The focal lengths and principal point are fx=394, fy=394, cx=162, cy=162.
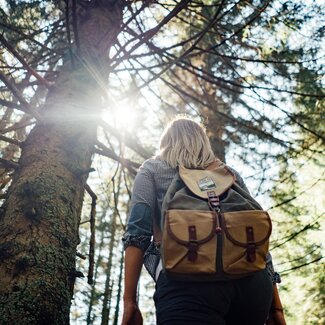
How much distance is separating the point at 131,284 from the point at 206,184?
495mm

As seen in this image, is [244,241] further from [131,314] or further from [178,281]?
[131,314]

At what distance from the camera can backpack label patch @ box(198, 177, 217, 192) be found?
62.5 inches

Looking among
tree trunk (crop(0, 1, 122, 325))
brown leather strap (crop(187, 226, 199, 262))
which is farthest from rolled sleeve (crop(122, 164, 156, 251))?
tree trunk (crop(0, 1, 122, 325))

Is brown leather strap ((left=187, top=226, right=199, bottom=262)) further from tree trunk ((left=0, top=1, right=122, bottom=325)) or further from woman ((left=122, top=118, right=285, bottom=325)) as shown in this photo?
tree trunk ((left=0, top=1, right=122, bottom=325))

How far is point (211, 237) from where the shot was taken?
4.57 ft

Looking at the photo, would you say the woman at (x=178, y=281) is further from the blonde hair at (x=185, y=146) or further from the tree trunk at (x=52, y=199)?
the tree trunk at (x=52, y=199)

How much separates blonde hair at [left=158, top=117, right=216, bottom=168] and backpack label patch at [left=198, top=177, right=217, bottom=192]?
16 cm

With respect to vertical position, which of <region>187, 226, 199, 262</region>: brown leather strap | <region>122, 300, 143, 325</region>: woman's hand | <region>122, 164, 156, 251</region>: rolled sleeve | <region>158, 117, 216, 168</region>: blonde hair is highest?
<region>158, 117, 216, 168</region>: blonde hair

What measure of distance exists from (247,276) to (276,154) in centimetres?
415

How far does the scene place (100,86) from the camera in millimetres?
2916

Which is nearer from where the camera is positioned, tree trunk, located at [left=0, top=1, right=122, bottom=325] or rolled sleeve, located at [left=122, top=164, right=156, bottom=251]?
rolled sleeve, located at [left=122, top=164, right=156, bottom=251]

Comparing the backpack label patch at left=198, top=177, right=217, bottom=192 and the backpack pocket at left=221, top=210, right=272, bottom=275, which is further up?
the backpack label patch at left=198, top=177, right=217, bottom=192

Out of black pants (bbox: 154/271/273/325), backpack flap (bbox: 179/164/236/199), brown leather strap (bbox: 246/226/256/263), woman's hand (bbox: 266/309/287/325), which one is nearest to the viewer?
black pants (bbox: 154/271/273/325)

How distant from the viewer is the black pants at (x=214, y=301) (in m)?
1.30
